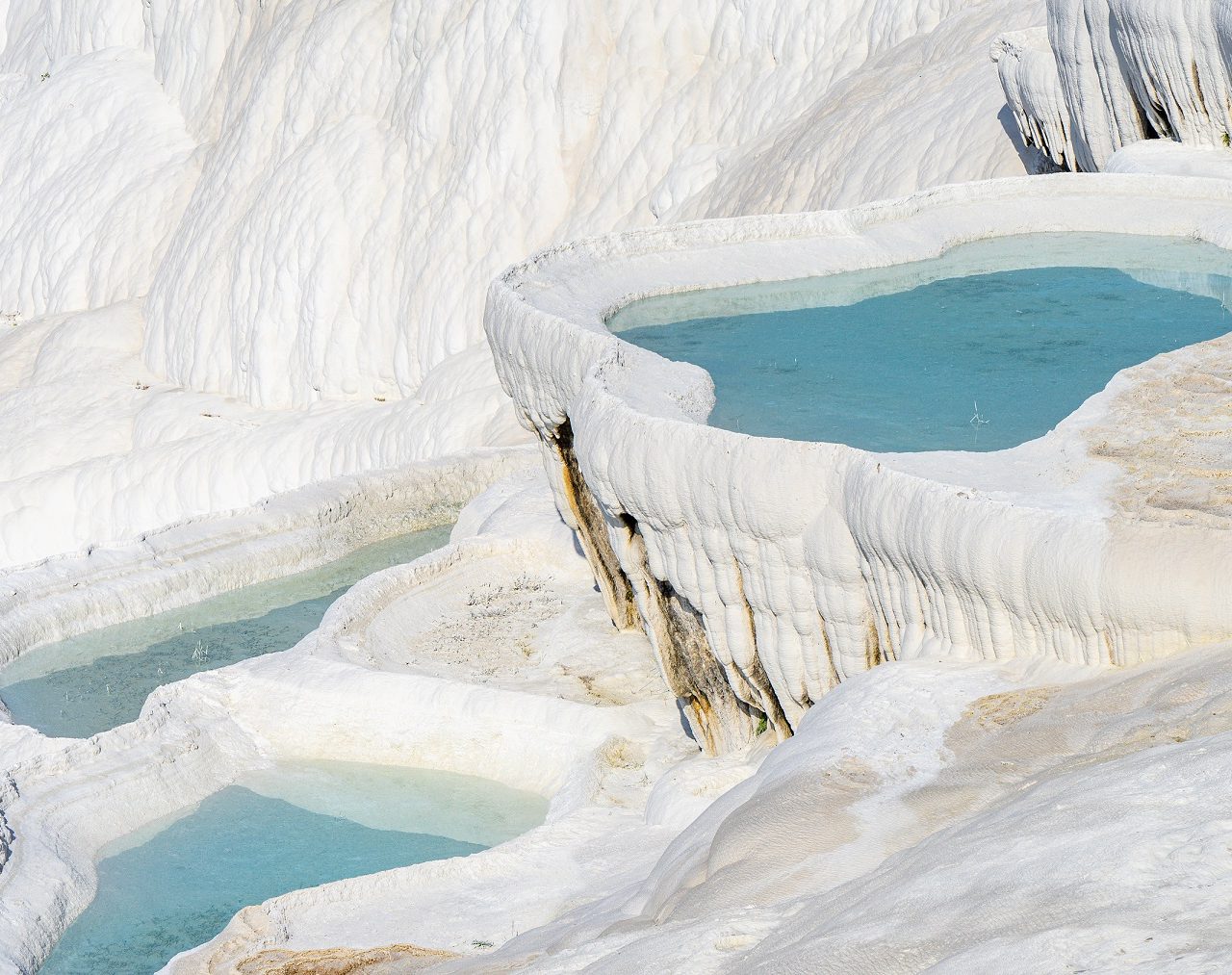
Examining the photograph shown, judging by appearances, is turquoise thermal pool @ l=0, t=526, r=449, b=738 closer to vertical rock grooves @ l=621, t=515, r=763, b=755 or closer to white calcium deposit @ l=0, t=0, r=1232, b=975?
white calcium deposit @ l=0, t=0, r=1232, b=975

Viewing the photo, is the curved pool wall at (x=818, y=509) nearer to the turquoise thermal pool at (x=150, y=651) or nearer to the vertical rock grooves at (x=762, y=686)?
the vertical rock grooves at (x=762, y=686)

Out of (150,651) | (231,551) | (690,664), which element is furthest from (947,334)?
(231,551)

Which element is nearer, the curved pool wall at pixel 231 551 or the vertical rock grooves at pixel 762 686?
the vertical rock grooves at pixel 762 686

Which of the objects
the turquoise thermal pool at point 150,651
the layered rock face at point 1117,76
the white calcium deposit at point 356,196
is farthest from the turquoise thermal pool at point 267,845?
the white calcium deposit at point 356,196

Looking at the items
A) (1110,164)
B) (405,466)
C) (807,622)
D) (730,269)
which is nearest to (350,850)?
(807,622)

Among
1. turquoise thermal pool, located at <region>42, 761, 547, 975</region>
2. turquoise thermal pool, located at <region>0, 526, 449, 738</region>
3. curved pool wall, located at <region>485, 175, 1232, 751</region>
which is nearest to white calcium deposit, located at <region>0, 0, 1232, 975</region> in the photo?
curved pool wall, located at <region>485, 175, 1232, 751</region>

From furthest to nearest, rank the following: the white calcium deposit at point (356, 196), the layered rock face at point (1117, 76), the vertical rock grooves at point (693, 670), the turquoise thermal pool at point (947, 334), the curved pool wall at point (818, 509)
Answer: the white calcium deposit at point (356, 196) → the layered rock face at point (1117, 76) → the vertical rock grooves at point (693, 670) → the turquoise thermal pool at point (947, 334) → the curved pool wall at point (818, 509)

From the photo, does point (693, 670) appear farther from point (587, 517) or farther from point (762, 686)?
point (587, 517)
